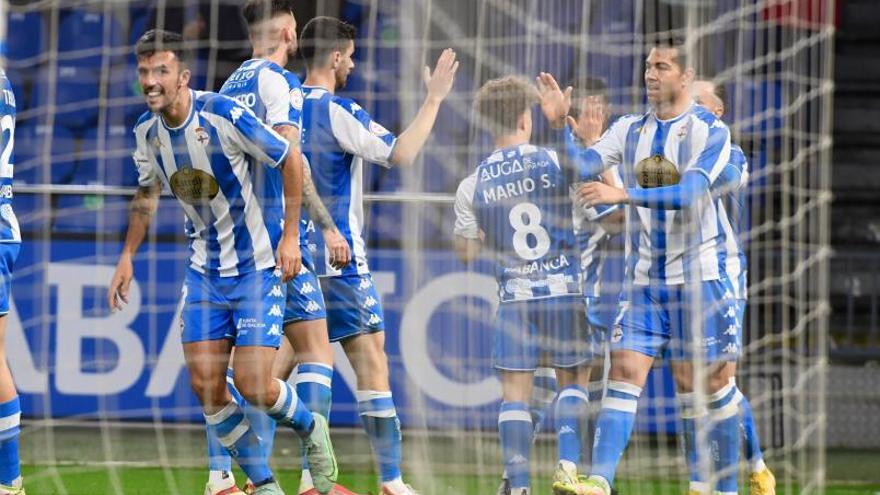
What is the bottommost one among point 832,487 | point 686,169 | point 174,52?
point 832,487

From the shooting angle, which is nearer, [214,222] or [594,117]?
[214,222]

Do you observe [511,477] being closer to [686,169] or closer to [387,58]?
[686,169]

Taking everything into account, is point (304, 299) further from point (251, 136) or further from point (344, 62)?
point (344, 62)

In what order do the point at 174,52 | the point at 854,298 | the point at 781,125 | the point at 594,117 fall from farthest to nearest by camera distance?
the point at 854,298
the point at 781,125
the point at 594,117
the point at 174,52

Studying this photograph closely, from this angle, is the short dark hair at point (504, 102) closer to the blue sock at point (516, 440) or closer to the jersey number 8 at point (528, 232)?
the jersey number 8 at point (528, 232)

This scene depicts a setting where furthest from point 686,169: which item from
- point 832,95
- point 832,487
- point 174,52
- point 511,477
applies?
point 832,95

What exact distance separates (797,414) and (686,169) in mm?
3400

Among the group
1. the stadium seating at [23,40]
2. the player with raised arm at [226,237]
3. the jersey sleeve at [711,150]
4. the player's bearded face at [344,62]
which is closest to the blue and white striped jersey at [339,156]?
the player's bearded face at [344,62]

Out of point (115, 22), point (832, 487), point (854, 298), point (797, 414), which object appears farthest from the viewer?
point (854, 298)

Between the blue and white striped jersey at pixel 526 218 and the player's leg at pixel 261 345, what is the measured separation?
107 centimetres

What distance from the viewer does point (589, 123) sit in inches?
254

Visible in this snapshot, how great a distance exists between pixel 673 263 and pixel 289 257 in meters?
1.45

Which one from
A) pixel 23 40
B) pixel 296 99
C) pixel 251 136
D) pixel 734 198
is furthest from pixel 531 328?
pixel 23 40

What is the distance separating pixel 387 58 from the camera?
341 inches
